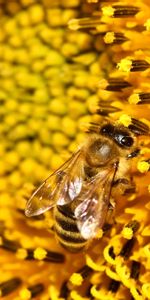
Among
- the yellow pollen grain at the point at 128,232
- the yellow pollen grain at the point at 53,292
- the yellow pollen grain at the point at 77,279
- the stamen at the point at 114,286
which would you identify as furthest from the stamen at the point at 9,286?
the yellow pollen grain at the point at 128,232

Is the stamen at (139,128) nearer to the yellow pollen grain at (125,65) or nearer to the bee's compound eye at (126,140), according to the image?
the bee's compound eye at (126,140)

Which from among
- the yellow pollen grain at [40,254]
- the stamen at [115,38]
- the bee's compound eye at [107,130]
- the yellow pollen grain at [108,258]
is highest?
the stamen at [115,38]

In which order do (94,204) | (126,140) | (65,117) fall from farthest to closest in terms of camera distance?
(65,117) → (126,140) → (94,204)

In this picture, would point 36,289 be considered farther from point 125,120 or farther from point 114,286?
point 125,120

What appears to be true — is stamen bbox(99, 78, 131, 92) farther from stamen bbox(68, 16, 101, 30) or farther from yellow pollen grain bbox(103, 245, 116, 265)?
yellow pollen grain bbox(103, 245, 116, 265)

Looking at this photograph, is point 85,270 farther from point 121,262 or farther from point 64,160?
point 64,160

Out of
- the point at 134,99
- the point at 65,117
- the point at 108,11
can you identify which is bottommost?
the point at 65,117

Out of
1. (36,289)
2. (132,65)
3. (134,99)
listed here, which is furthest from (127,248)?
(132,65)

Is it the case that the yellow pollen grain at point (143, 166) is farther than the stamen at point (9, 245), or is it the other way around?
the stamen at point (9, 245)
